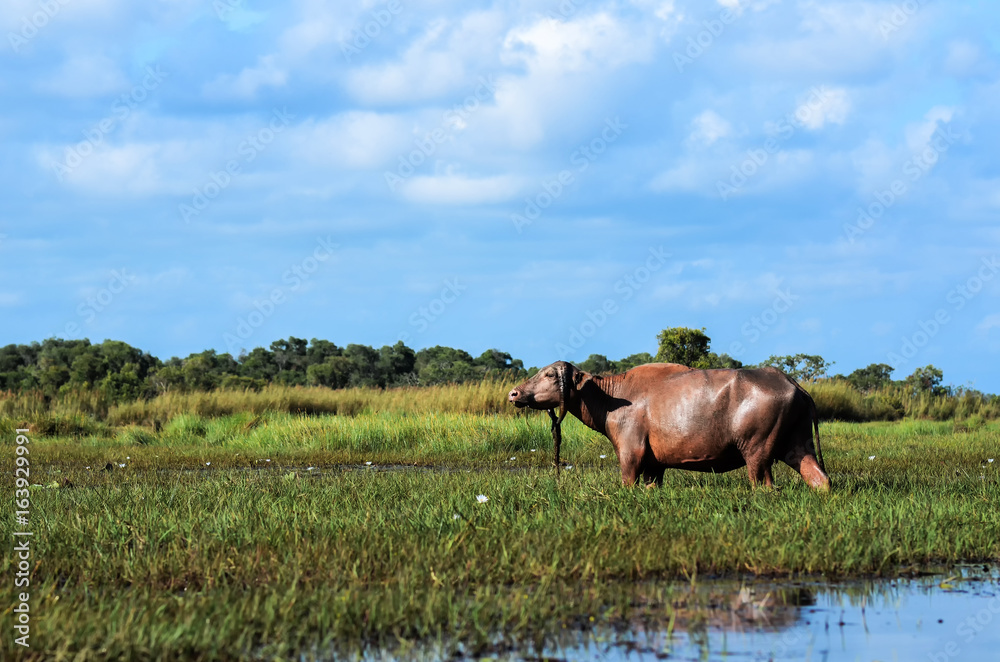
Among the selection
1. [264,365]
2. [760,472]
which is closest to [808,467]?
[760,472]

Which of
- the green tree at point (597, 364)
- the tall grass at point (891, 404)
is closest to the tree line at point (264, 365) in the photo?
the green tree at point (597, 364)

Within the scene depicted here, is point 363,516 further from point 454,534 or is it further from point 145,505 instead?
point 145,505

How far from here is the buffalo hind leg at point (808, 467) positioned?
27.5 feet

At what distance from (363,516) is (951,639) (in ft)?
13.7

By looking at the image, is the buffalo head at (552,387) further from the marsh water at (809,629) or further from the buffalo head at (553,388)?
the marsh water at (809,629)

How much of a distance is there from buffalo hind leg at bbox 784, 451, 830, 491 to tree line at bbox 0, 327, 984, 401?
26681 millimetres

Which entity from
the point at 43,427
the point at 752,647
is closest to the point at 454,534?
→ the point at 752,647

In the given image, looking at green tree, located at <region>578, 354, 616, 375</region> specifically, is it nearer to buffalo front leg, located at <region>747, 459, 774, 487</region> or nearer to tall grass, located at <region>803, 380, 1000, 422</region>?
tall grass, located at <region>803, 380, 1000, 422</region>

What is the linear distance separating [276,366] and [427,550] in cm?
5139

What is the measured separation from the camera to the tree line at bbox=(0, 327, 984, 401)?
40.9 meters

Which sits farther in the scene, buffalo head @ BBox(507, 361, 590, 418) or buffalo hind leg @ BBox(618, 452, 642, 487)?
buffalo head @ BBox(507, 361, 590, 418)

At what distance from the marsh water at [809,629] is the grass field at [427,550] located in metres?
0.16

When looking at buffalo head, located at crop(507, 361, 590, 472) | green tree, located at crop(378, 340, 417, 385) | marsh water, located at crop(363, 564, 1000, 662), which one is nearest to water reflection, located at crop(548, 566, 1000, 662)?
marsh water, located at crop(363, 564, 1000, 662)

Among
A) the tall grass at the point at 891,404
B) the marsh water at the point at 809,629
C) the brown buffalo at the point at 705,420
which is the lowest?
the marsh water at the point at 809,629
